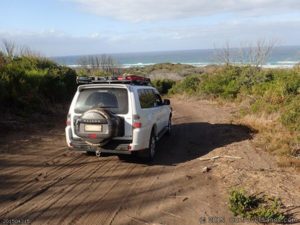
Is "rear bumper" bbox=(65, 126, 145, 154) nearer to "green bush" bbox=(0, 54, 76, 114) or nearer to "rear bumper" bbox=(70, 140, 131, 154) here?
"rear bumper" bbox=(70, 140, 131, 154)

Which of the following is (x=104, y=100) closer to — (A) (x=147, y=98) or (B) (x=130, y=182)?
(A) (x=147, y=98)

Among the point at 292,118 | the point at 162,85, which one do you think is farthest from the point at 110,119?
the point at 162,85

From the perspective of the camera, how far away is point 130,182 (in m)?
7.84

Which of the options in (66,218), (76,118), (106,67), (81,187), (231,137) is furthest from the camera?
(106,67)

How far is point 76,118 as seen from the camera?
9.16 m

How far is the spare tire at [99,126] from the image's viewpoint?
28.6 ft

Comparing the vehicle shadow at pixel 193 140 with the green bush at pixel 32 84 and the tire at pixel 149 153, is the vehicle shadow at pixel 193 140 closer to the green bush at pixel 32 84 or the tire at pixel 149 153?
the tire at pixel 149 153

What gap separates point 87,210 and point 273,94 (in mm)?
13580

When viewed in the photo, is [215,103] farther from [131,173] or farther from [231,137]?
[131,173]

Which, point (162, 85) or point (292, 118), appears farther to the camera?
point (162, 85)

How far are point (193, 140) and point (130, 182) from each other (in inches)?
194

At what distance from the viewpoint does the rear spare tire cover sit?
8.70 m

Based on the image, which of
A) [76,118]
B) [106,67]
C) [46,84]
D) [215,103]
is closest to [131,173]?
[76,118]

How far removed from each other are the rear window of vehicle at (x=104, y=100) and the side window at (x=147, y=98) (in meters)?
0.63
